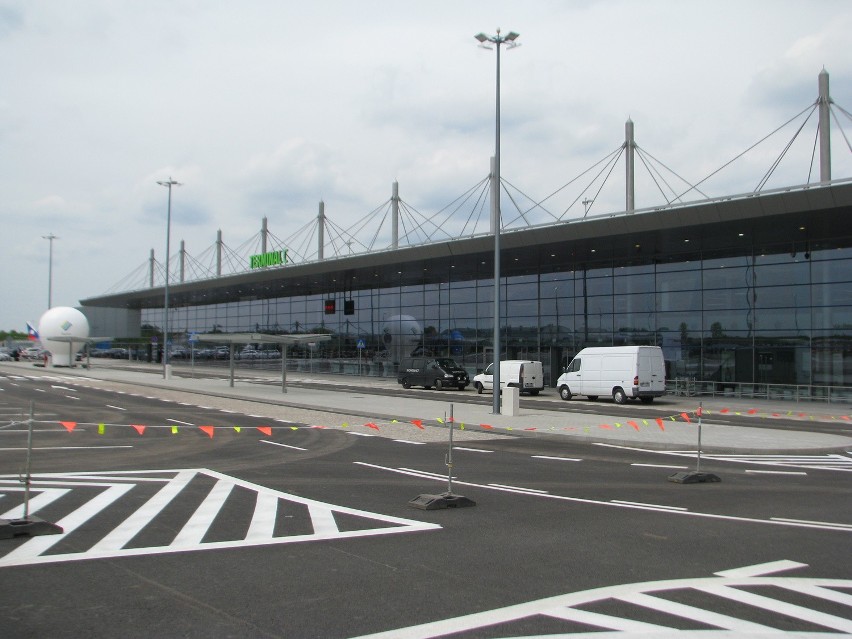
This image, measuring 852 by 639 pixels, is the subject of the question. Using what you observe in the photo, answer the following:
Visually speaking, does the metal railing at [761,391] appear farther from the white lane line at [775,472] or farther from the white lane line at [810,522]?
the white lane line at [810,522]

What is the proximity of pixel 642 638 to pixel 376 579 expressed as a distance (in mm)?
2362

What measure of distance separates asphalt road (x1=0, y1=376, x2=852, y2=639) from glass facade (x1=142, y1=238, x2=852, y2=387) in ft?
69.4

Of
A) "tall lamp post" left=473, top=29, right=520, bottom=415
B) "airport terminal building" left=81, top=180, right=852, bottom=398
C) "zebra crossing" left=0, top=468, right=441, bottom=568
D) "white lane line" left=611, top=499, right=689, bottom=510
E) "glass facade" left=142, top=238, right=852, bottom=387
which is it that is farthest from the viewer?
"glass facade" left=142, top=238, right=852, bottom=387

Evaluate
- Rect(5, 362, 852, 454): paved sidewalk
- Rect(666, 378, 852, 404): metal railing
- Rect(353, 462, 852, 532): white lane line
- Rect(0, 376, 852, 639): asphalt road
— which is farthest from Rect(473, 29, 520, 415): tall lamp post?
Rect(666, 378, 852, 404): metal railing

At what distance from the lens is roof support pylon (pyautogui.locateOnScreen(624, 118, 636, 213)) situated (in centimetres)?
3433

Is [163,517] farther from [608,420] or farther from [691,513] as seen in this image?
[608,420]

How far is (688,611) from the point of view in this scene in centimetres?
559

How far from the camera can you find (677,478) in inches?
478

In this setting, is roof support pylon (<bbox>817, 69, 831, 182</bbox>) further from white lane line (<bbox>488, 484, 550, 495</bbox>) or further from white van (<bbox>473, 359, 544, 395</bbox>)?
white lane line (<bbox>488, 484, 550, 495</bbox>)

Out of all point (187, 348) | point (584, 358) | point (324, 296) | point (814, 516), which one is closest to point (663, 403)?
point (584, 358)

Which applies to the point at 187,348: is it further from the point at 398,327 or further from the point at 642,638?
the point at 642,638

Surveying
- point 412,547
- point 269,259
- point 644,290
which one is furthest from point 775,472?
point 269,259

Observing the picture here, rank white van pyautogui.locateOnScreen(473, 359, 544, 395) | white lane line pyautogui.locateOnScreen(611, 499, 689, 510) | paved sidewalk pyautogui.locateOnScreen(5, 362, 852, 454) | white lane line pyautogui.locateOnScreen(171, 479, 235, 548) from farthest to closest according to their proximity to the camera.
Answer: white van pyautogui.locateOnScreen(473, 359, 544, 395) < paved sidewalk pyautogui.locateOnScreen(5, 362, 852, 454) < white lane line pyautogui.locateOnScreen(611, 499, 689, 510) < white lane line pyautogui.locateOnScreen(171, 479, 235, 548)

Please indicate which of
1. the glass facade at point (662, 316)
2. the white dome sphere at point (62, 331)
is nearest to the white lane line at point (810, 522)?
the glass facade at point (662, 316)
